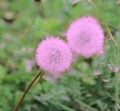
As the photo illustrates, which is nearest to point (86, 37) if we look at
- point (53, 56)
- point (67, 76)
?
point (53, 56)

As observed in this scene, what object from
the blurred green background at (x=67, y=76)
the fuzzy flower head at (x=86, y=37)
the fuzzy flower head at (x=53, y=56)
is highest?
the fuzzy flower head at (x=86, y=37)

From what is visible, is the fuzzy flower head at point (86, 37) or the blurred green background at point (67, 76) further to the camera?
the blurred green background at point (67, 76)

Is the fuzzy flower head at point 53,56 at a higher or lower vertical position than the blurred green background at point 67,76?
higher

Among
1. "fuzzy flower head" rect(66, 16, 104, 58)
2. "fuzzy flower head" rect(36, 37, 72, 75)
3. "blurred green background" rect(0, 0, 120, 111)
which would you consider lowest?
"blurred green background" rect(0, 0, 120, 111)

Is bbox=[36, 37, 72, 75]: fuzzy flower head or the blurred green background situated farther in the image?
the blurred green background

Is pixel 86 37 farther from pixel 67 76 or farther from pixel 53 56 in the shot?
pixel 67 76
